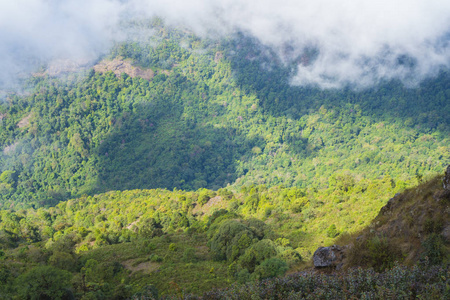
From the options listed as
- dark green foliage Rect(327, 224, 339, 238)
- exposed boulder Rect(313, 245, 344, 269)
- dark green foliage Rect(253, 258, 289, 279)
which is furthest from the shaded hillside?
dark green foliage Rect(327, 224, 339, 238)

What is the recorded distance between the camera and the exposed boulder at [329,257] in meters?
15.0

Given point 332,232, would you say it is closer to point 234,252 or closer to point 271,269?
point 234,252

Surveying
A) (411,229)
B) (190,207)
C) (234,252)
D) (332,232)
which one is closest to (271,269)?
(234,252)

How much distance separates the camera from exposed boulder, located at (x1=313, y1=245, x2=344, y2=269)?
49.3ft

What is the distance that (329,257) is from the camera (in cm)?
1535

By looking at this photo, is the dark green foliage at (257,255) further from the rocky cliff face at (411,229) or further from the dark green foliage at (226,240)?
the rocky cliff face at (411,229)

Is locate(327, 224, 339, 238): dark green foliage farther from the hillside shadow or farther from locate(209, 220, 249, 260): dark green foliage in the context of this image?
the hillside shadow

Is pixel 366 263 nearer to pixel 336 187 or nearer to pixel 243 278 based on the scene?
Result: pixel 243 278

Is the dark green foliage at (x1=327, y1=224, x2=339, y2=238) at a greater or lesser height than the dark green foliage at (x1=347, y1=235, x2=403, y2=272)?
greater

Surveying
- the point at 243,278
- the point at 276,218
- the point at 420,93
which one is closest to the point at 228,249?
the point at 243,278

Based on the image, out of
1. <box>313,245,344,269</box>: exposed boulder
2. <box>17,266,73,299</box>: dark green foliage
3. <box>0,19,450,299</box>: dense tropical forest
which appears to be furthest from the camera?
<box>0,19,450,299</box>: dense tropical forest

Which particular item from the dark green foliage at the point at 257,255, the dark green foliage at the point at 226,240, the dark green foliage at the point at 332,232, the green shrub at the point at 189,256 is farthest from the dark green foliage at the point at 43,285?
the dark green foliage at the point at 332,232

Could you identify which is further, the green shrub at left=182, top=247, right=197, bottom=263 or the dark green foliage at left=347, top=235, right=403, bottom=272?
the green shrub at left=182, top=247, right=197, bottom=263

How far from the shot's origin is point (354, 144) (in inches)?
7441
